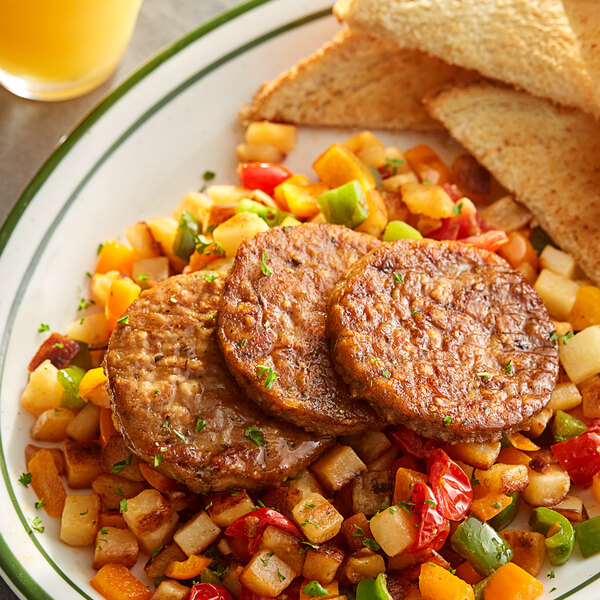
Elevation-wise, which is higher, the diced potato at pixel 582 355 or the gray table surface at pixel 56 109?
the gray table surface at pixel 56 109

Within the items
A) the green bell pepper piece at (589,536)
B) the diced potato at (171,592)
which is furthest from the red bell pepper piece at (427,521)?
the diced potato at (171,592)

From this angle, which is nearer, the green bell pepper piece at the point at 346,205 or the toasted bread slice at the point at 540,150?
the green bell pepper piece at the point at 346,205

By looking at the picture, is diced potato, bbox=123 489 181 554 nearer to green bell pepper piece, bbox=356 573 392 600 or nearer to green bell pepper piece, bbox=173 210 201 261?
green bell pepper piece, bbox=356 573 392 600

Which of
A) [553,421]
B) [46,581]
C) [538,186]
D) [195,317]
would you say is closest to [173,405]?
[195,317]

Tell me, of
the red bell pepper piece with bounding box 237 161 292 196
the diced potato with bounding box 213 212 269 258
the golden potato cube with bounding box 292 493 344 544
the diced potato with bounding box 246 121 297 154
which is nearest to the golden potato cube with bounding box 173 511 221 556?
the golden potato cube with bounding box 292 493 344 544

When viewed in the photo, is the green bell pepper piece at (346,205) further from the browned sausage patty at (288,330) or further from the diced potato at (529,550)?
the diced potato at (529,550)

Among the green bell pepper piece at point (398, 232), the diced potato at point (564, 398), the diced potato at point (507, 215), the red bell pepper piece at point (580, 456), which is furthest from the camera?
the diced potato at point (507, 215)

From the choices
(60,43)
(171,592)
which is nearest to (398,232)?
(171,592)
